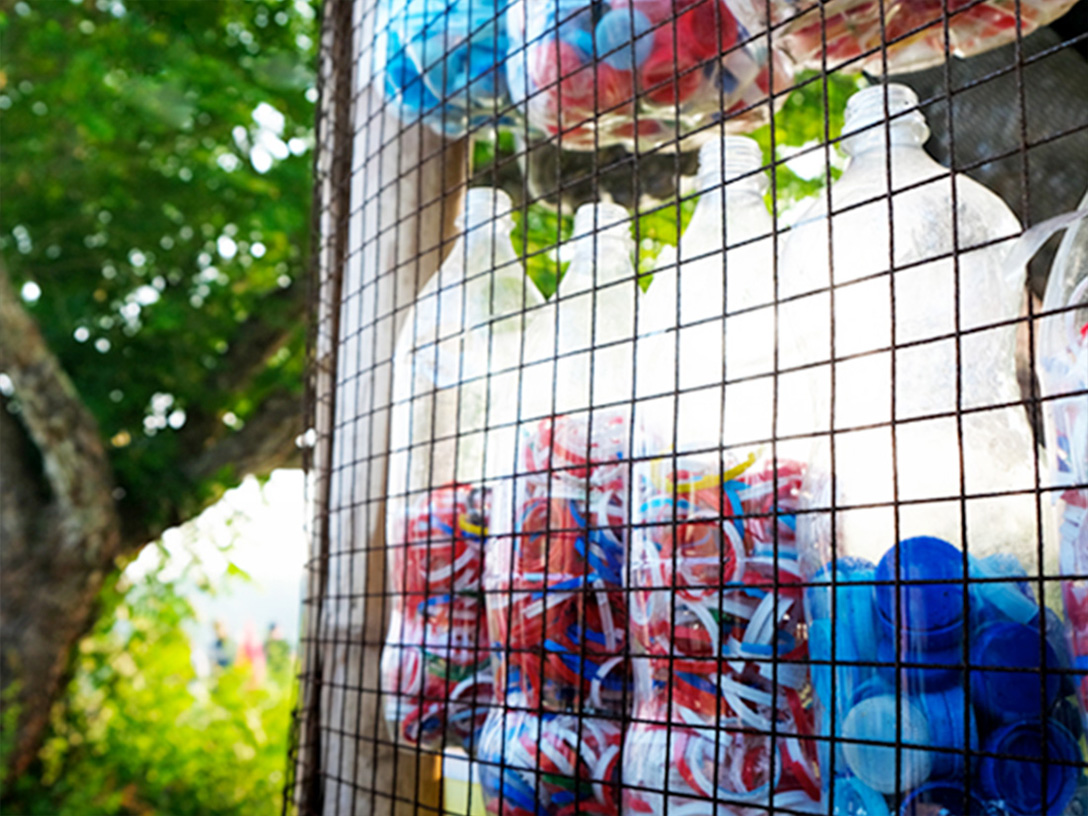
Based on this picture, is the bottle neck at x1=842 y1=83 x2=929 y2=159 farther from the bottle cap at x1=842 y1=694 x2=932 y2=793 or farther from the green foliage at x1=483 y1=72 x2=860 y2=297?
the bottle cap at x1=842 y1=694 x2=932 y2=793

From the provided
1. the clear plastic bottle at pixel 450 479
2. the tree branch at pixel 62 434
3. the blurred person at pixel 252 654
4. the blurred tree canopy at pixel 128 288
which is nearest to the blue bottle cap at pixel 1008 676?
the clear plastic bottle at pixel 450 479

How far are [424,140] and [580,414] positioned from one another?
35 centimetres

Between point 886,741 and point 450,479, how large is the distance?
38cm

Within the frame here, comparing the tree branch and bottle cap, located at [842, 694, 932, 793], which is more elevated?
the tree branch

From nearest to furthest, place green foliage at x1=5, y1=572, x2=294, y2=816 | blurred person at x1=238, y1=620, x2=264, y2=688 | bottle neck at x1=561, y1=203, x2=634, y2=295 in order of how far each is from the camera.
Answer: bottle neck at x1=561, y1=203, x2=634, y2=295, green foliage at x1=5, y1=572, x2=294, y2=816, blurred person at x1=238, y1=620, x2=264, y2=688

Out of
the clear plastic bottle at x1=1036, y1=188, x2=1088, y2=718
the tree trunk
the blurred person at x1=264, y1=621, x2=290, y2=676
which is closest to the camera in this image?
the clear plastic bottle at x1=1036, y1=188, x2=1088, y2=718

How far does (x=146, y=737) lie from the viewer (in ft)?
12.4

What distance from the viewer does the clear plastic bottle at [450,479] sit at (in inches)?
24.3

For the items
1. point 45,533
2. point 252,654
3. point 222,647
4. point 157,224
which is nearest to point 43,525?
point 45,533

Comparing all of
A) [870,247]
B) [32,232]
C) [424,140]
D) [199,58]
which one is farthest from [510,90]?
[32,232]

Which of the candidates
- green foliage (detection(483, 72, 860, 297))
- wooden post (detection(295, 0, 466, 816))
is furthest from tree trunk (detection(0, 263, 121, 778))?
wooden post (detection(295, 0, 466, 816))

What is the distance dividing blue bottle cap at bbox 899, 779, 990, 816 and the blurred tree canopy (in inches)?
116

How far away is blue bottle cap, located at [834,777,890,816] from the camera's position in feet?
1.35

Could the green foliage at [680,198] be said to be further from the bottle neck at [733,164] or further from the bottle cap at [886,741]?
the bottle cap at [886,741]
